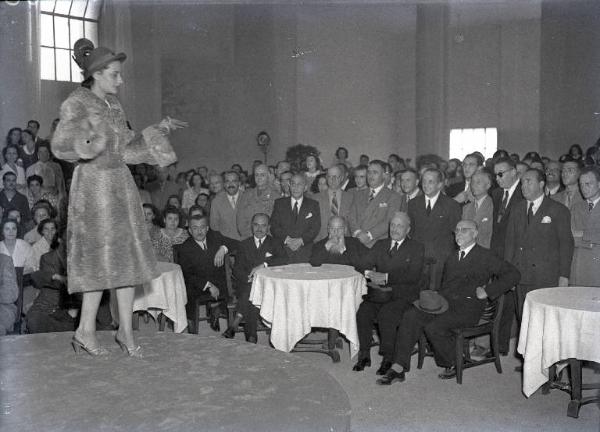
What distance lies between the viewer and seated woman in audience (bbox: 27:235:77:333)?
19.0 feet

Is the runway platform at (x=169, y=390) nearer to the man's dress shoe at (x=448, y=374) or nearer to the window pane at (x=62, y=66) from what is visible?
the man's dress shoe at (x=448, y=374)

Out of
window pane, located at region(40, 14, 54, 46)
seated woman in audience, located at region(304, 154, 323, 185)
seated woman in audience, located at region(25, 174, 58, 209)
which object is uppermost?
window pane, located at region(40, 14, 54, 46)

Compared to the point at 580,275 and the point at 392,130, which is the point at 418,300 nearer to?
the point at 580,275

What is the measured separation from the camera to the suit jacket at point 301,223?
6.86 meters

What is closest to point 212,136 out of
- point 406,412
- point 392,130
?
point 392,130

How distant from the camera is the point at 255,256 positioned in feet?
Result: 21.9

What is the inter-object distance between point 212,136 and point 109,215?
12176 mm

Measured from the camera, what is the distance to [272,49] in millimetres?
15016

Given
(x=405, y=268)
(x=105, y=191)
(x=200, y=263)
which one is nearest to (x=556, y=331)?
(x=405, y=268)

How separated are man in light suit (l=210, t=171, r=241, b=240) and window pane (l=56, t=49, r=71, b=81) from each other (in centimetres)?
747

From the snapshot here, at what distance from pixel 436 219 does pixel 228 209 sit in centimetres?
251

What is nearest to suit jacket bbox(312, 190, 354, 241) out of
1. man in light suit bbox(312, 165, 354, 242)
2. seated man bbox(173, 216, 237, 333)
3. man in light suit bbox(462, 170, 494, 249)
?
man in light suit bbox(312, 165, 354, 242)

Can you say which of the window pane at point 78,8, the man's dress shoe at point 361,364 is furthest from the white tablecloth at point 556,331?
the window pane at point 78,8

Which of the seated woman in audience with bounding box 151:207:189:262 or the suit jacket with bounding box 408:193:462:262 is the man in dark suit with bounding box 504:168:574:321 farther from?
the seated woman in audience with bounding box 151:207:189:262
